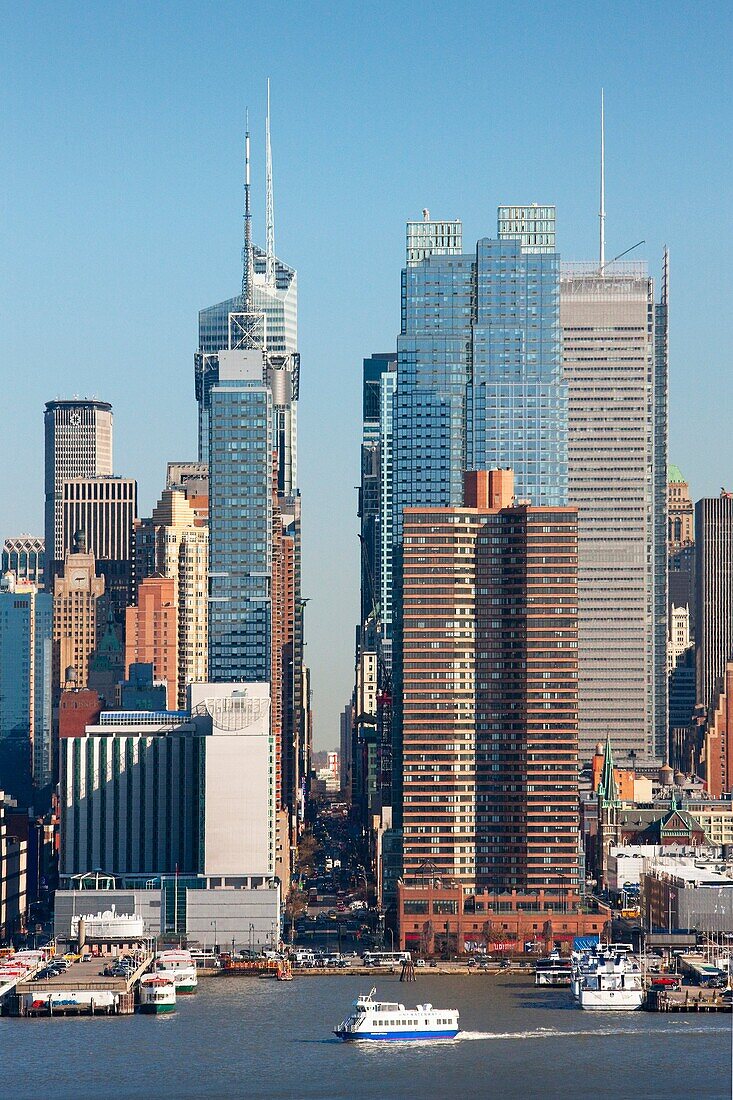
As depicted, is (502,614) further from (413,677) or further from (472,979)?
(472,979)

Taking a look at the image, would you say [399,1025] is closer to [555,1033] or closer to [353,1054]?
[353,1054]

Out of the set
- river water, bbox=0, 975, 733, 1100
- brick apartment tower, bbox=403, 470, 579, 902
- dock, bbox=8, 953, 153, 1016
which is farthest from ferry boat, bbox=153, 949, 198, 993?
brick apartment tower, bbox=403, 470, 579, 902


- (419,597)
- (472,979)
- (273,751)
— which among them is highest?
(419,597)

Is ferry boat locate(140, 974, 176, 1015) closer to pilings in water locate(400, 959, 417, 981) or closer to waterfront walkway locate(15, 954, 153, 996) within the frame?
waterfront walkway locate(15, 954, 153, 996)

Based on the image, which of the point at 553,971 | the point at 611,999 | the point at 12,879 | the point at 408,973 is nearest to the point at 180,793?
the point at 12,879

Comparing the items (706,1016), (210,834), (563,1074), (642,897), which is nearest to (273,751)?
(210,834)
